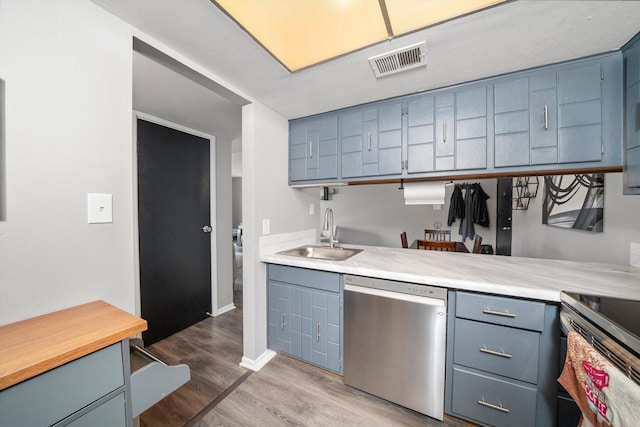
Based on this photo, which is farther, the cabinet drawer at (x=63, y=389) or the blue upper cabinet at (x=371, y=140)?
the blue upper cabinet at (x=371, y=140)

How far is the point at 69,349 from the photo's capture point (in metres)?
0.64

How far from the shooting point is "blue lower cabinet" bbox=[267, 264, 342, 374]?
66.1 inches

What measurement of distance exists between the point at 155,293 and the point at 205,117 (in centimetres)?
180

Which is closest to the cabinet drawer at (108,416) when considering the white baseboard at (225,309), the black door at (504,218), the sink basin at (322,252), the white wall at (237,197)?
the sink basin at (322,252)

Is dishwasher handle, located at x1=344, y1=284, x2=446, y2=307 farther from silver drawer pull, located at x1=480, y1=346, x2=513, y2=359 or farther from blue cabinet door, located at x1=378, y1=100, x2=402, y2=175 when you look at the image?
blue cabinet door, located at x1=378, y1=100, x2=402, y2=175

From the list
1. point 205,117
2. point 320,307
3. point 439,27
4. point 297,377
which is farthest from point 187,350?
point 439,27

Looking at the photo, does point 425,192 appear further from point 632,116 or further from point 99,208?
point 99,208

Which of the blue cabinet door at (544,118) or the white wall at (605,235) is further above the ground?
the blue cabinet door at (544,118)

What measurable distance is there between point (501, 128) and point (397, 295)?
131cm

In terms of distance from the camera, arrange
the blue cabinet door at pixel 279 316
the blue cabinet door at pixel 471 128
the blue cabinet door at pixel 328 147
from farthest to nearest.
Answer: the blue cabinet door at pixel 328 147
the blue cabinet door at pixel 279 316
the blue cabinet door at pixel 471 128

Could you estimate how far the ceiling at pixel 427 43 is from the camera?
103 centimetres

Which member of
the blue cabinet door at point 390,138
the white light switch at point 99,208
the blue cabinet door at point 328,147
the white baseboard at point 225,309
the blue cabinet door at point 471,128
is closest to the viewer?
the white light switch at point 99,208

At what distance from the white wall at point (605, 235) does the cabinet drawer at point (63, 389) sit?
2.79 meters

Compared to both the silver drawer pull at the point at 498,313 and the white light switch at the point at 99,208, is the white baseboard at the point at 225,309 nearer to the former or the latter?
the white light switch at the point at 99,208
